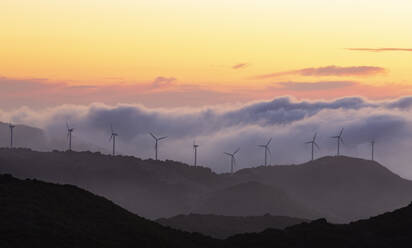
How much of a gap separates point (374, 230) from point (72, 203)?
145ft

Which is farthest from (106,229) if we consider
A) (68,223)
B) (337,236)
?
(337,236)

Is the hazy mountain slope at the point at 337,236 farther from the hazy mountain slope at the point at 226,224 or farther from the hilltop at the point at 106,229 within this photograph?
the hazy mountain slope at the point at 226,224

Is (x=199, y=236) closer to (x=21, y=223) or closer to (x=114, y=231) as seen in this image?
(x=114, y=231)

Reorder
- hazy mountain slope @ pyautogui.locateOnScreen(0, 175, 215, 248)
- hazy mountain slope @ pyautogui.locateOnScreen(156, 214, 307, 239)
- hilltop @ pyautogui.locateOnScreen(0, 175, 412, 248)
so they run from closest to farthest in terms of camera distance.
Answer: hazy mountain slope @ pyautogui.locateOnScreen(0, 175, 215, 248)
hilltop @ pyautogui.locateOnScreen(0, 175, 412, 248)
hazy mountain slope @ pyautogui.locateOnScreen(156, 214, 307, 239)

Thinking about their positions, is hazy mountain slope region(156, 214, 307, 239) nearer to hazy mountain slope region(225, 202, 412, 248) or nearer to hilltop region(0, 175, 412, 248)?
hazy mountain slope region(225, 202, 412, 248)

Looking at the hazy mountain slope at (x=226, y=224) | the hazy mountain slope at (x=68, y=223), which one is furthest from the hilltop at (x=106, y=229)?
the hazy mountain slope at (x=226, y=224)

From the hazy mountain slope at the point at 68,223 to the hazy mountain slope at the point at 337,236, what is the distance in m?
6.98

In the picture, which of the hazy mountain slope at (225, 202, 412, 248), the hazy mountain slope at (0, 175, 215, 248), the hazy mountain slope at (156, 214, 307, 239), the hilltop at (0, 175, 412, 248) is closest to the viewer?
the hazy mountain slope at (0, 175, 215, 248)

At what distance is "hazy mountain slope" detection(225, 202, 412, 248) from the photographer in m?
109

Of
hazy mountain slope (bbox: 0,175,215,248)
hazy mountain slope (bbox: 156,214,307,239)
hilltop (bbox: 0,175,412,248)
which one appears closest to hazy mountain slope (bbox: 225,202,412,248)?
hilltop (bbox: 0,175,412,248)

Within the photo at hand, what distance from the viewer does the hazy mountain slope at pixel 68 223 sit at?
300 ft

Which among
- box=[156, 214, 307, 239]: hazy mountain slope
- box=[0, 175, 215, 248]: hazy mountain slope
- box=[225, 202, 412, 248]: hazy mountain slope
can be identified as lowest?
box=[156, 214, 307, 239]: hazy mountain slope

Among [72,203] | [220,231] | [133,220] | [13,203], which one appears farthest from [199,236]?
[220,231]

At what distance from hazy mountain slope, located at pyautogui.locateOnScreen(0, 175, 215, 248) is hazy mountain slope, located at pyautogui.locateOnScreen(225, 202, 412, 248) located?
6985mm
